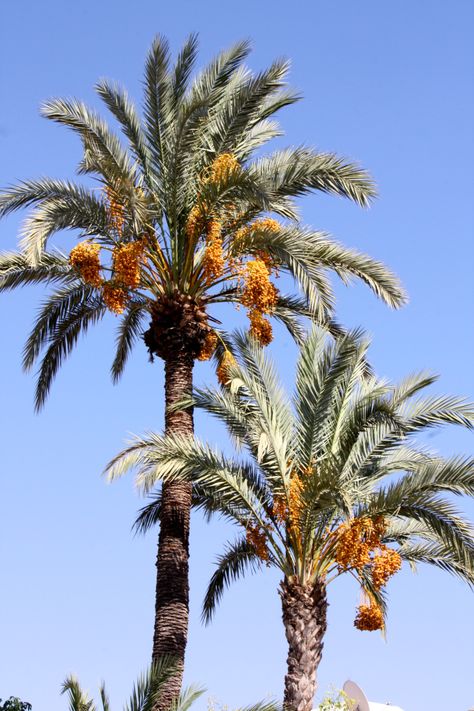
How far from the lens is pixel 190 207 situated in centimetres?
1955

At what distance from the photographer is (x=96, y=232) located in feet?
63.1

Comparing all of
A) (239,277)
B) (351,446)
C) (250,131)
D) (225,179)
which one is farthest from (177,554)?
(250,131)

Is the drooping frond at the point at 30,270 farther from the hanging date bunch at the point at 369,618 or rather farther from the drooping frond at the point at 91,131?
the hanging date bunch at the point at 369,618

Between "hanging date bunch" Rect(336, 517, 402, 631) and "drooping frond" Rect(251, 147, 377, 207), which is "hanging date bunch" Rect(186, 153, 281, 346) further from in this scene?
"hanging date bunch" Rect(336, 517, 402, 631)

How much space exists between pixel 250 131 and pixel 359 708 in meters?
11.3

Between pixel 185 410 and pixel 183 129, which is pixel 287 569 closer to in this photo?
pixel 185 410

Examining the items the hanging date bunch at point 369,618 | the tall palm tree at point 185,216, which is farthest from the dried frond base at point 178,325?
the hanging date bunch at point 369,618

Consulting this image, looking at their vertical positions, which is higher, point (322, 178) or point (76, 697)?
point (322, 178)

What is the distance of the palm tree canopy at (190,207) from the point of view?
61.3 feet

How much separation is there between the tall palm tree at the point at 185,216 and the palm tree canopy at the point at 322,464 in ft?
2.51

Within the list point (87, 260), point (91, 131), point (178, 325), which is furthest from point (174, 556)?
point (91, 131)

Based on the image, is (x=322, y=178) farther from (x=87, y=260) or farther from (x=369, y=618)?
(x=369, y=618)

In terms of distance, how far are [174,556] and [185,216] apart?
5400 mm

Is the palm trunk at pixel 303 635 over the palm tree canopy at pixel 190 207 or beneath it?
beneath
